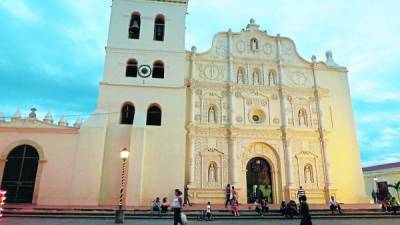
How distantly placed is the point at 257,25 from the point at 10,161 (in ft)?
60.8

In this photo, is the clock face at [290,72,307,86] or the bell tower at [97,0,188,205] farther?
the clock face at [290,72,307,86]

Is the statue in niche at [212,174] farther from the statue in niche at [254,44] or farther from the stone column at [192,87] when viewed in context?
the statue in niche at [254,44]

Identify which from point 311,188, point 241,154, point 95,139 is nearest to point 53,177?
point 95,139

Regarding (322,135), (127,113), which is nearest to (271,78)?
(322,135)

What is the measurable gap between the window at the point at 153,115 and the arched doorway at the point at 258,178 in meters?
6.62

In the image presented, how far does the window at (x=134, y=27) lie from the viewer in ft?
67.2

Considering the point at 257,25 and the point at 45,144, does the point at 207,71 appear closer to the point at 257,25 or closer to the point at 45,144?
the point at 257,25

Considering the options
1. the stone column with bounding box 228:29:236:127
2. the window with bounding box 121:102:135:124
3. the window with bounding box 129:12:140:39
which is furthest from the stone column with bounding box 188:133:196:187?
the window with bounding box 129:12:140:39

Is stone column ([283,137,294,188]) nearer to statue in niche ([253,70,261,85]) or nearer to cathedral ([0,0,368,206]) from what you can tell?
cathedral ([0,0,368,206])

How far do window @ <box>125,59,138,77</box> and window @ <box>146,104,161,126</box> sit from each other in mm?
2556

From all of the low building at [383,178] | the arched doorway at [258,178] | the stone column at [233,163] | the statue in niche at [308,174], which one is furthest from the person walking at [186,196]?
the low building at [383,178]

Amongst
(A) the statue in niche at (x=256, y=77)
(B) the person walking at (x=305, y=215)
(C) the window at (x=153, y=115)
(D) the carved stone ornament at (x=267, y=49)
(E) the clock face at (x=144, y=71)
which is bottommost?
(B) the person walking at (x=305, y=215)

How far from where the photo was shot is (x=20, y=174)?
15.7 m

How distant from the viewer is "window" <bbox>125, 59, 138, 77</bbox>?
19.4 meters
